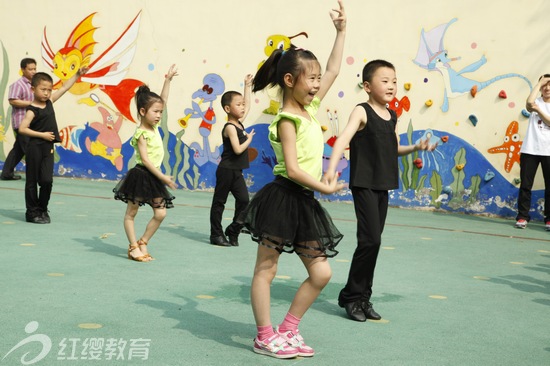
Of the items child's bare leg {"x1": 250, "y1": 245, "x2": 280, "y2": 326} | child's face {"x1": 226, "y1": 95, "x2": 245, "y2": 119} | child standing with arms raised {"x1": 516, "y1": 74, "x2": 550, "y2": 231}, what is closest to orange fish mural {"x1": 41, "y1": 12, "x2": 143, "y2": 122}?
child's face {"x1": 226, "y1": 95, "x2": 245, "y2": 119}

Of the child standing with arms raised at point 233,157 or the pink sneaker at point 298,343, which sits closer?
the pink sneaker at point 298,343

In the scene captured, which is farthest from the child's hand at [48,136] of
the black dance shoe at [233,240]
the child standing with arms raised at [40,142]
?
the black dance shoe at [233,240]

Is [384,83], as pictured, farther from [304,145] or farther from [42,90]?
[42,90]

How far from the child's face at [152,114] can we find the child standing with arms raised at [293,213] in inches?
100

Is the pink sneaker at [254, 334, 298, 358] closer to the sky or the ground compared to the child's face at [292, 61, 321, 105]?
closer to the ground

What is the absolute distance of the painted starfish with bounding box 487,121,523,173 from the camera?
1038cm

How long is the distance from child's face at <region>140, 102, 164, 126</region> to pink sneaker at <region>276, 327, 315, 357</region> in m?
3.02

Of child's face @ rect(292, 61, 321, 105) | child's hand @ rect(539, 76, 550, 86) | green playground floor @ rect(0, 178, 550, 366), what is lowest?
green playground floor @ rect(0, 178, 550, 366)

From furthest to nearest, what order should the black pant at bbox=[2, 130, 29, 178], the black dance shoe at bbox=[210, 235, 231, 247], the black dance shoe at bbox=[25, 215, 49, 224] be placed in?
the black pant at bbox=[2, 130, 29, 178]
the black dance shoe at bbox=[25, 215, 49, 224]
the black dance shoe at bbox=[210, 235, 231, 247]

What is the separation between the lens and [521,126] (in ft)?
34.0

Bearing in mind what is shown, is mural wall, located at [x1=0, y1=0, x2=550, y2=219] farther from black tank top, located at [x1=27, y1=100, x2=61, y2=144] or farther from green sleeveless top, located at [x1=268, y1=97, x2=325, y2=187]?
green sleeveless top, located at [x1=268, y1=97, x2=325, y2=187]

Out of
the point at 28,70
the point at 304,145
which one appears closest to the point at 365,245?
the point at 304,145

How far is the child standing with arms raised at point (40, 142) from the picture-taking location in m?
7.89

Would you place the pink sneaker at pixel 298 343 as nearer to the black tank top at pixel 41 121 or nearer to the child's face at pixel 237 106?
the child's face at pixel 237 106
